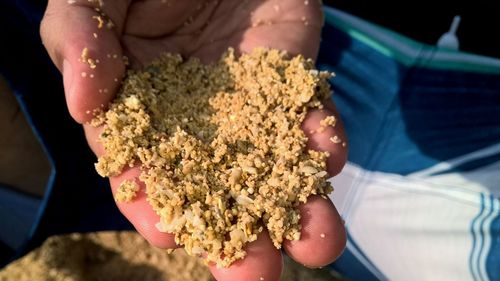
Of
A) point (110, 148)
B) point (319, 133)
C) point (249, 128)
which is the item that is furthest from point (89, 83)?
point (319, 133)

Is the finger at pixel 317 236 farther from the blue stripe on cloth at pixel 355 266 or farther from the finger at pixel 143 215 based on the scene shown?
the blue stripe on cloth at pixel 355 266

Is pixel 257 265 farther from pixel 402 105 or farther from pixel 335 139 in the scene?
pixel 402 105


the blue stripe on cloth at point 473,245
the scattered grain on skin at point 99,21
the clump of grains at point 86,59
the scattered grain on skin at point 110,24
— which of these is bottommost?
the blue stripe on cloth at point 473,245

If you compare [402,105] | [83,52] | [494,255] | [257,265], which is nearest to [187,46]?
[83,52]

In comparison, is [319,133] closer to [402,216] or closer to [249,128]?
[249,128]

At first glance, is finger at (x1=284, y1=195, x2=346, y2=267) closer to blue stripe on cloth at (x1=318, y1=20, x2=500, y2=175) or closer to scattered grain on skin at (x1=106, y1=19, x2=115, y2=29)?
scattered grain on skin at (x1=106, y1=19, x2=115, y2=29)

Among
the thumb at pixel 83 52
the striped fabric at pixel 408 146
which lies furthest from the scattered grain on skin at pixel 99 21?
the striped fabric at pixel 408 146

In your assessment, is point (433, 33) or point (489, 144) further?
point (433, 33)
